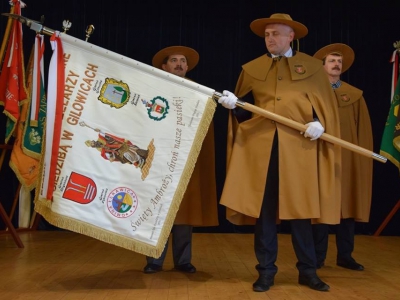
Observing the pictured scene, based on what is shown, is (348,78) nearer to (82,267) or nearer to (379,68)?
(379,68)

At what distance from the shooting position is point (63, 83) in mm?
3197

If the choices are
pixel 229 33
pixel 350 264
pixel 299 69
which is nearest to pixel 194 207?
pixel 299 69

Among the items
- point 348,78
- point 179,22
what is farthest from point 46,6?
point 348,78

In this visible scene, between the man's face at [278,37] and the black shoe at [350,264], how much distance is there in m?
1.63

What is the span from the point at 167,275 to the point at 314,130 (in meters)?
1.32

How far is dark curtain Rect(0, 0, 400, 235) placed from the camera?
20.9ft

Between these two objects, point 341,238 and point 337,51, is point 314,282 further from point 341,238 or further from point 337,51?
point 337,51

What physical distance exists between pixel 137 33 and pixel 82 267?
3.21 m

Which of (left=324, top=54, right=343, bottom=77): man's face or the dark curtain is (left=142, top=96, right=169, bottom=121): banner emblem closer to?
(left=324, top=54, right=343, bottom=77): man's face

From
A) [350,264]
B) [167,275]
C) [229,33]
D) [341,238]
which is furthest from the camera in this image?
[229,33]

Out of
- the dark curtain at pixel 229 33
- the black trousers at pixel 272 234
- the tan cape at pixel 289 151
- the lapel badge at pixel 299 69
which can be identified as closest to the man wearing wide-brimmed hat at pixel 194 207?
the tan cape at pixel 289 151

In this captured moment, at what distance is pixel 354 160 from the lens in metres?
4.21

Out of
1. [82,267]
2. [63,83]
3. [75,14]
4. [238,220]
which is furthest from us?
[75,14]

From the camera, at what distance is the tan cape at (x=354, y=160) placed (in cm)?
416
